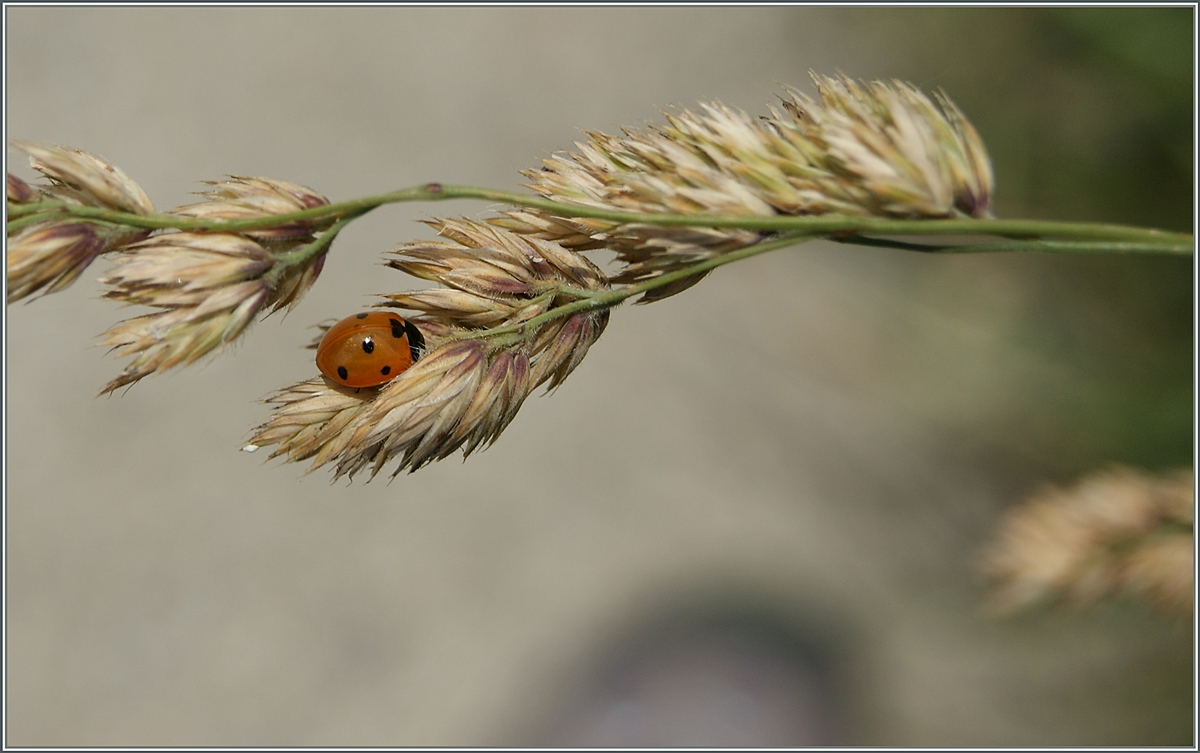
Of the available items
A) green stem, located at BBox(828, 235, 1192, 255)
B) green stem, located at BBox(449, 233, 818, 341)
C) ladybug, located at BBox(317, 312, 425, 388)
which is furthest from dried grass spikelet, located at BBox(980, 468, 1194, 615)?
ladybug, located at BBox(317, 312, 425, 388)

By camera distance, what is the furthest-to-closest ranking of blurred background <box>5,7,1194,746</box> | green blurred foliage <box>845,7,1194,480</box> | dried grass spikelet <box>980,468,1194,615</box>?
blurred background <box>5,7,1194,746</box> → green blurred foliage <box>845,7,1194,480</box> → dried grass spikelet <box>980,468,1194,615</box>

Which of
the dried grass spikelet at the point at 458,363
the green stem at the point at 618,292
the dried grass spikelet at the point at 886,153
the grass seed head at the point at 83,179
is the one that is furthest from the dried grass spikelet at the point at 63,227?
the dried grass spikelet at the point at 886,153

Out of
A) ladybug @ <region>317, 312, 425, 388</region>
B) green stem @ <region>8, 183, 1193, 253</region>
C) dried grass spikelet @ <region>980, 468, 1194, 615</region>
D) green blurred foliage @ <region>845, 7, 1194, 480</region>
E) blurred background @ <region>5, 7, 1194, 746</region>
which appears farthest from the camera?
blurred background @ <region>5, 7, 1194, 746</region>

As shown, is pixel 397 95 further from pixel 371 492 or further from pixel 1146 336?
pixel 1146 336

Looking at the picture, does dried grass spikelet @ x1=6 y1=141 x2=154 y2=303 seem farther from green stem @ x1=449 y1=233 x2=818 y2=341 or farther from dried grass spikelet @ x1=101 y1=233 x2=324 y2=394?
green stem @ x1=449 y1=233 x2=818 y2=341

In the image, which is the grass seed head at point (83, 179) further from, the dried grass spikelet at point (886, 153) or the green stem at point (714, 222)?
the dried grass spikelet at point (886, 153)

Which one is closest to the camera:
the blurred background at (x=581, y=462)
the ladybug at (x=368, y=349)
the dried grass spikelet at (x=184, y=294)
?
the dried grass spikelet at (x=184, y=294)

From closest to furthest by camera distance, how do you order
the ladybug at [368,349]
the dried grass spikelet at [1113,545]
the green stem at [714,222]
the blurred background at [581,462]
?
the green stem at [714,222], the ladybug at [368,349], the dried grass spikelet at [1113,545], the blurred background at [581,462]
